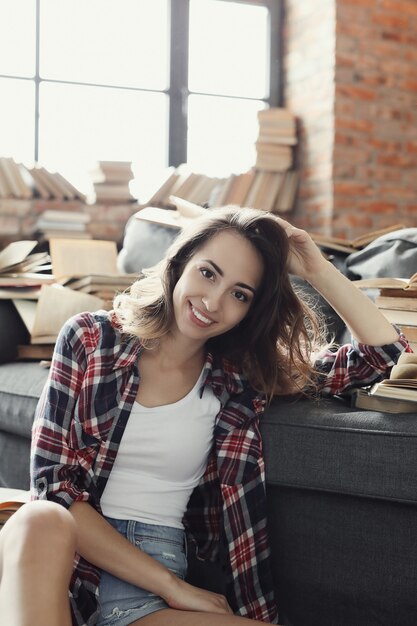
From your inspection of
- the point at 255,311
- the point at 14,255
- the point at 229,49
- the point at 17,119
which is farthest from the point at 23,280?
the point at 229,49

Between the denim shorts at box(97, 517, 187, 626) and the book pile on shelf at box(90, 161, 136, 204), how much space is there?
2376mm

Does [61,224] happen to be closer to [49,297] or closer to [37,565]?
[49,297]

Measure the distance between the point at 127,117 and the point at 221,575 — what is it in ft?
9.15

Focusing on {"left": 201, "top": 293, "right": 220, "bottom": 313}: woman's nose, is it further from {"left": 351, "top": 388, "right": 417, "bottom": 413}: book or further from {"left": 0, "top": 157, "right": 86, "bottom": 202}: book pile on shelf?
{"left": 0, "top": 157, "right": 86, "bottom": 202}: book pile on shelf

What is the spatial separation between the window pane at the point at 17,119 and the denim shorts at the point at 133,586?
8.51 feet

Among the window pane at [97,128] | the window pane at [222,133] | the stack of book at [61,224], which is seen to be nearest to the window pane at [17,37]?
the window pane at [97,128]

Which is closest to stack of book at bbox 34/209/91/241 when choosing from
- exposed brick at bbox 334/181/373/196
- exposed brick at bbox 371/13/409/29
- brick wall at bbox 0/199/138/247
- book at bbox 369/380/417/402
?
brick wall at bbox 0/199/138/247

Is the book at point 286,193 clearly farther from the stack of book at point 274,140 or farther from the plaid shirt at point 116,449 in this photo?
the plaid shirt at point 116,449

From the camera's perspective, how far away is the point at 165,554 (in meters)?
1.47

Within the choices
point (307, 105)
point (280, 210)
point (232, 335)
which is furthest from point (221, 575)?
point (307, 105)

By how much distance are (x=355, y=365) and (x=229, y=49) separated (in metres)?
2.93

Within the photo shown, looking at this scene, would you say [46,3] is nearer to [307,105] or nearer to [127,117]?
[127,117]

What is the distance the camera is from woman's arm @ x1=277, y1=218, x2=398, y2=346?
1637 mm

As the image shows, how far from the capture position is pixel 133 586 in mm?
1407
